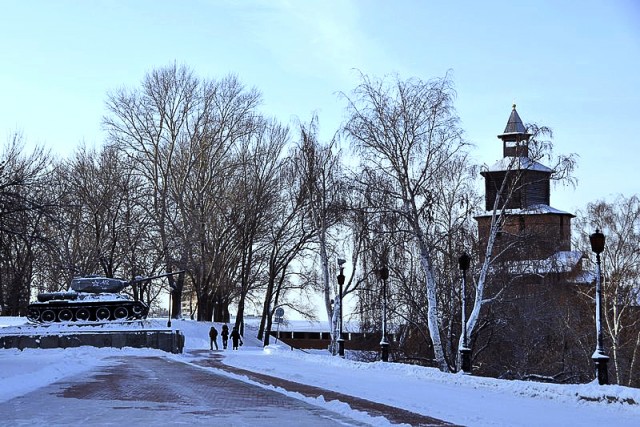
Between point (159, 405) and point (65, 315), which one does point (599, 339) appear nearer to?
point (159, 405)

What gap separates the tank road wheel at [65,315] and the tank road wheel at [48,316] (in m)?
0.46

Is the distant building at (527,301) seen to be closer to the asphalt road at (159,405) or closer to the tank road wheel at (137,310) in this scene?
the tank road wheel at (137,310)

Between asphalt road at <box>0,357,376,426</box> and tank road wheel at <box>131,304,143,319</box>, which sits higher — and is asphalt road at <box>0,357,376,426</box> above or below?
below

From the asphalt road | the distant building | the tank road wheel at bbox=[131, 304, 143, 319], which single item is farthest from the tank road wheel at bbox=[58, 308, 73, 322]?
the asphalt road

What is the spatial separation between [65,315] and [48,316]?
2.87 feet

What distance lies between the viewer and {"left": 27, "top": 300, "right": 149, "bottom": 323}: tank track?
1957 inches

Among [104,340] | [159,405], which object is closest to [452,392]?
[159,405]

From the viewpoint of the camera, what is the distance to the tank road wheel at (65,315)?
1956 inches

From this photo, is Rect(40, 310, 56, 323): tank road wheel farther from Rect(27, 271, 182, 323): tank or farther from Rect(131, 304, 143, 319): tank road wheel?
Rect(131, 304, 143, 319): tank road wheel

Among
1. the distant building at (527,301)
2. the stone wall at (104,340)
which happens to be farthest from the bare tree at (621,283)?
the stone wall at (104,340)

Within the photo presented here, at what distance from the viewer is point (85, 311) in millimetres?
49781

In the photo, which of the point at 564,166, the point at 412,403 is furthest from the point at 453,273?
the point at 412,403

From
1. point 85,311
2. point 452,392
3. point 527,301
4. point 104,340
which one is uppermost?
point 527,301

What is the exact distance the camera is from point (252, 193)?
61438mm
